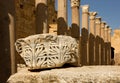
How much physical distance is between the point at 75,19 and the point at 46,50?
Answer: 17063 mm

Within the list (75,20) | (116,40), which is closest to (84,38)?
(75,20)

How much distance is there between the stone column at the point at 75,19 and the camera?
20.7 metres

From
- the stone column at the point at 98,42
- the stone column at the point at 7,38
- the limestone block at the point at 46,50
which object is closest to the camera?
the limestone block at the point at 46,50

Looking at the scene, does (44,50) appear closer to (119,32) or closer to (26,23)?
(26,23)

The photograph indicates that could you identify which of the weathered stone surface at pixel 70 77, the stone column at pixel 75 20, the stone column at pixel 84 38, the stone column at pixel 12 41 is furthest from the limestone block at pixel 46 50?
the stone column at pixel 84 38

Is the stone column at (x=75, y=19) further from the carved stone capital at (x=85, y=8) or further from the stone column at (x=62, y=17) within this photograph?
the carved stone capital at (x=85, y=8)

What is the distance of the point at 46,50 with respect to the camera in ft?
13.6

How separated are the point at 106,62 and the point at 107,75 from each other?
102ft

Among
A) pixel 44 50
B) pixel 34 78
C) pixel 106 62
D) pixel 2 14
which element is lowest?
pixel 106 62

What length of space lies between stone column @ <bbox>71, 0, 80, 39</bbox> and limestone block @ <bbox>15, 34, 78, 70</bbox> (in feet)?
53.9

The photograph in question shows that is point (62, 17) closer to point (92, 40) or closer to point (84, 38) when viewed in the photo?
point (84, 38)

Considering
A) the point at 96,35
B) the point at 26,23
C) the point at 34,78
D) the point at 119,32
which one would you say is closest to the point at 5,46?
the point at 34,78

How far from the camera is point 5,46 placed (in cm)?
935

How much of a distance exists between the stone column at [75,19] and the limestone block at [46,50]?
1643 centimetres
